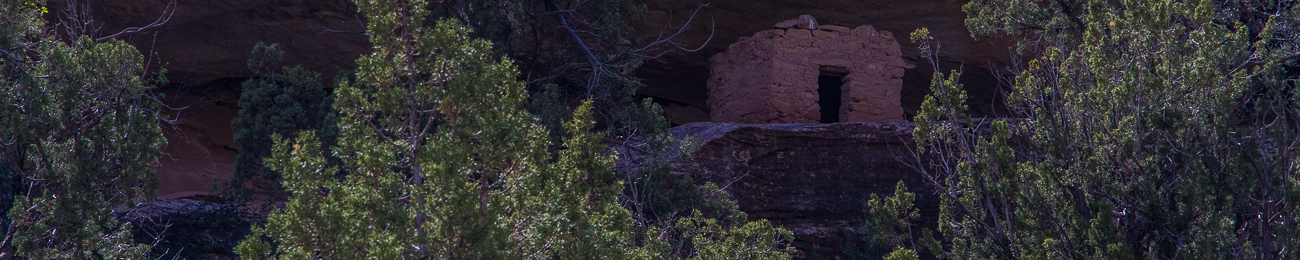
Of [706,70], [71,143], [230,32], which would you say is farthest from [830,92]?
[71,143]

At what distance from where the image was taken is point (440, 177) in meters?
3.02

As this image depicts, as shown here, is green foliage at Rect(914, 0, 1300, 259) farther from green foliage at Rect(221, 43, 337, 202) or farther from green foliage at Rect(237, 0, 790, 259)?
green foliage at Rect(221, 43, 337, 202)

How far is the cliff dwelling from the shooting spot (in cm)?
906

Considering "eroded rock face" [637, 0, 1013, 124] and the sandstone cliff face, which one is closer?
the sandstone cliff face

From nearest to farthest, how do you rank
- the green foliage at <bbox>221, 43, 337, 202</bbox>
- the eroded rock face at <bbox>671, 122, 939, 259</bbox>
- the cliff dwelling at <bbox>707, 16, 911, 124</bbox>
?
the green foliage at <bbox>221, 43, 337, 202</bbox> → the eroded rock face at <bbox>671, 122, 939, 259</bbox> → the cliff dwelling at <bbox>707, 16, 911, 124</bbox>

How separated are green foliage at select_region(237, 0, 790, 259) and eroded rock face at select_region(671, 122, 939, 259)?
4.56 metres

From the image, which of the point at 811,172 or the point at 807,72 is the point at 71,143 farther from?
the point at 807,72

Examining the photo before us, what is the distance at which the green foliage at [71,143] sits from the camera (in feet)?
16.1

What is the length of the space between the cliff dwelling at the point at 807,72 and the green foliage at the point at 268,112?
374 cm

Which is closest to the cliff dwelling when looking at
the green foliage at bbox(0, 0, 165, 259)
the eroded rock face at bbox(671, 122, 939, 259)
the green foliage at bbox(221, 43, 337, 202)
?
the eroded rock face at bbox(671, 122, 939, 259)

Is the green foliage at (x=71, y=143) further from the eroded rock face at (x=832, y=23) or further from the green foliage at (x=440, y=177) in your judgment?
the eroded rock face at (x=832, y=23)

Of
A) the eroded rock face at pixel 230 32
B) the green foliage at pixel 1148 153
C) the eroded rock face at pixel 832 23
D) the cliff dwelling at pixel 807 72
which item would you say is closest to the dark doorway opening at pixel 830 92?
the eroded rock face at pixel 832 23

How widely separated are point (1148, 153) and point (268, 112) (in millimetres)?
5814

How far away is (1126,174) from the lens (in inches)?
194
